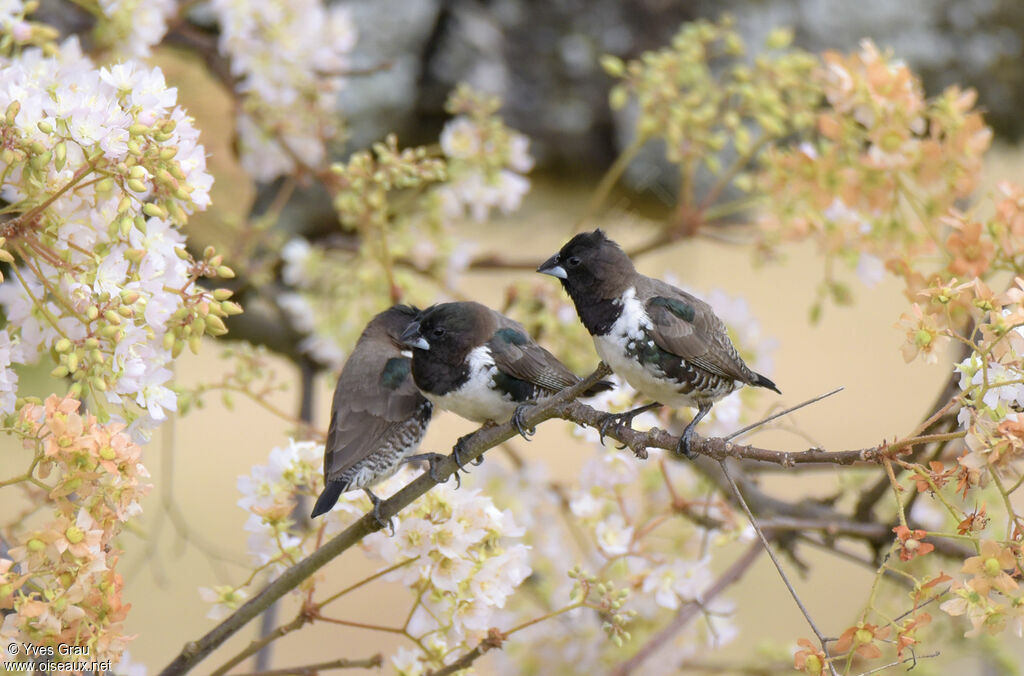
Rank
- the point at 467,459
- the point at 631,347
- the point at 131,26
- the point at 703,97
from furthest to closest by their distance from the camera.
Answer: the point at 703,97 < the point at 131,26 < the point at 631,347 < the point at 467,459

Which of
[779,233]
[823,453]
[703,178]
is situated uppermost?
[703,178]

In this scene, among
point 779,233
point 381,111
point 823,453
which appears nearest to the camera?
point 823,453

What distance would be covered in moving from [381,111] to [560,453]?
1814 mm

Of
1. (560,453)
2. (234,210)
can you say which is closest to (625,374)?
(234,210)

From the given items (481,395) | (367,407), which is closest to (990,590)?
(481,395)

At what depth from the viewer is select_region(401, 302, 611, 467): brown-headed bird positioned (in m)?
1.57

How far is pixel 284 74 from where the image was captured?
82.5 inches

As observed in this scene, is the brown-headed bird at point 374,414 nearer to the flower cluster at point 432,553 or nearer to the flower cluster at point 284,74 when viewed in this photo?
the flower cluster at point 432,553

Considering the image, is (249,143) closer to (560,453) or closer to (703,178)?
(703,178)

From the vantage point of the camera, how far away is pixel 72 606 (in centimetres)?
105

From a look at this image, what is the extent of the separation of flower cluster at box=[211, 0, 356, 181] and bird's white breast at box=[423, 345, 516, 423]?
0.76 meters

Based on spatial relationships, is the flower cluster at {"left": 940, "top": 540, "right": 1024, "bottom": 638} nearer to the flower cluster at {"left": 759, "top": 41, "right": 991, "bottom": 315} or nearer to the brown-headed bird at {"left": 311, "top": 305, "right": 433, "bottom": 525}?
the flower cluster at {"left": 759, "top": 41, "right": 991, "bottom": 315}

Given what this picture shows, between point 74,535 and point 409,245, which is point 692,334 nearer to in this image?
point 74,535

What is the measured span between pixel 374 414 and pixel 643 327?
51 centimetres
